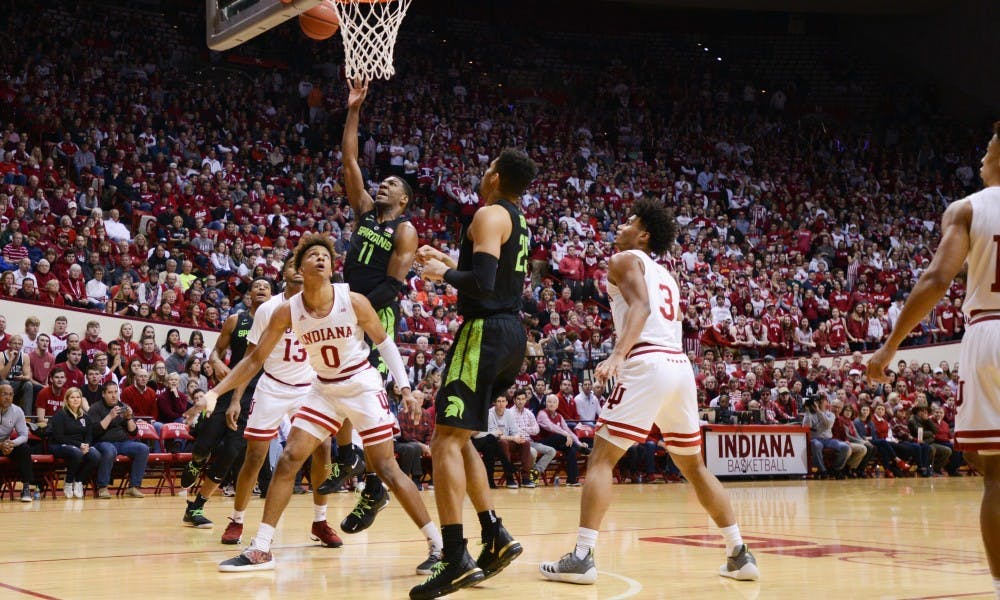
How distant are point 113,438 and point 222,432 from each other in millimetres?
3810

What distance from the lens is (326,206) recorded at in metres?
19.8

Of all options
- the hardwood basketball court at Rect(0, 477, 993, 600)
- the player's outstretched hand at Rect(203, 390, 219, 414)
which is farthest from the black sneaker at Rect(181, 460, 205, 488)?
the player's outstretched hand at Rect(203, 390, 219, 414)

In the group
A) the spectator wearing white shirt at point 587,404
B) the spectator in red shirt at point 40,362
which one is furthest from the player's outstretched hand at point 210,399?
the spectator wearing white shirt at point 587,404

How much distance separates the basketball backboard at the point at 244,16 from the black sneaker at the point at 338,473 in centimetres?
362

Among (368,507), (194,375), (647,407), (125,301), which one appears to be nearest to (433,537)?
(368,507)

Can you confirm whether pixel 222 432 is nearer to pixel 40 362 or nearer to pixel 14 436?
pixel 14 436

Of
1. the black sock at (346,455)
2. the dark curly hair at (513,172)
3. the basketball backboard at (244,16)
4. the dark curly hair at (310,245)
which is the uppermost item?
the basketball backboard at (244,16)

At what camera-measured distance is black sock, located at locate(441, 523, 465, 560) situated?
495 centimetres

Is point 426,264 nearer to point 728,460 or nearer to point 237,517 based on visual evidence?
point 237,517

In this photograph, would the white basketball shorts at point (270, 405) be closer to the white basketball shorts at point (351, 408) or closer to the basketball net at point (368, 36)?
the white basketball shorts at point (351, 408)

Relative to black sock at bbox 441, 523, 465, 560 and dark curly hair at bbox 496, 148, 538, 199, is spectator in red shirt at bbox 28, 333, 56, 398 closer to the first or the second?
dark curly hair at bbox 496, 148, 538, 199

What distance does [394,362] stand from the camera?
19.7 feet

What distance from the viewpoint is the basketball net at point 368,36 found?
895 centimetres

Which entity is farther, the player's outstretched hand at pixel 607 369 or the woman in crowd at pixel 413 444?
the woman in crowd at pixel 413 444
